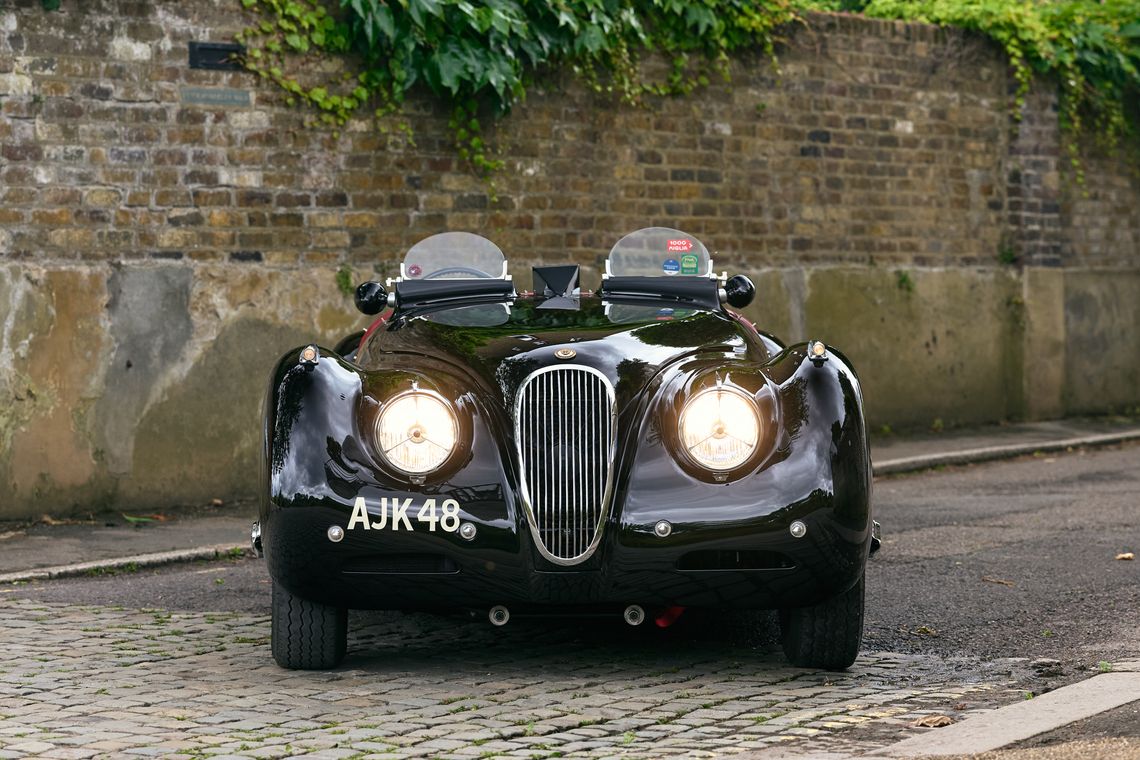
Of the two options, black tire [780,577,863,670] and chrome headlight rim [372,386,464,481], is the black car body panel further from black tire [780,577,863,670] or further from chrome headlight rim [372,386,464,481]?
black tire [780,577,863,670]

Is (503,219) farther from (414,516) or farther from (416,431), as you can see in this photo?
(414,516)

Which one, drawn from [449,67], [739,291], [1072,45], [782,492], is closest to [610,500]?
[782,492]

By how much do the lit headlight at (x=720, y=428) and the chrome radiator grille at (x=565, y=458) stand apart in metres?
0.26

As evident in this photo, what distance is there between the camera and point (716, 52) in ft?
42.3

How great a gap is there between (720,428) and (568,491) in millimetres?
518

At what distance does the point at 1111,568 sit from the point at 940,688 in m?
2.62

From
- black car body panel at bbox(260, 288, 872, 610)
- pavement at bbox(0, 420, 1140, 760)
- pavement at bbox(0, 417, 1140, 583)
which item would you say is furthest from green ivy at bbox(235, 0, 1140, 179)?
black car body panel at bbox(260, 288, 872, 610)

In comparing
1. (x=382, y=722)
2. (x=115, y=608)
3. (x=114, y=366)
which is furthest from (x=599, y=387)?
(x=114, y=366)

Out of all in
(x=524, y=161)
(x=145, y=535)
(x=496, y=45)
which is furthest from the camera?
(x=524, y=161)

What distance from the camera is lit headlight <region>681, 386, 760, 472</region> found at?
5.44m

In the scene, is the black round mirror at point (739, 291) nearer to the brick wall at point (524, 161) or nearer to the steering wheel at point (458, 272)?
the steering wheel at point (458, 272)

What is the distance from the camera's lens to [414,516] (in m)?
5.36

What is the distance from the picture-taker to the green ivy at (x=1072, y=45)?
14.8 metres

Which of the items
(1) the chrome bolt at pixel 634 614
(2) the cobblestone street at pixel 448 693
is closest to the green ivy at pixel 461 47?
(2) the cobblestone street at pixel 448 693
